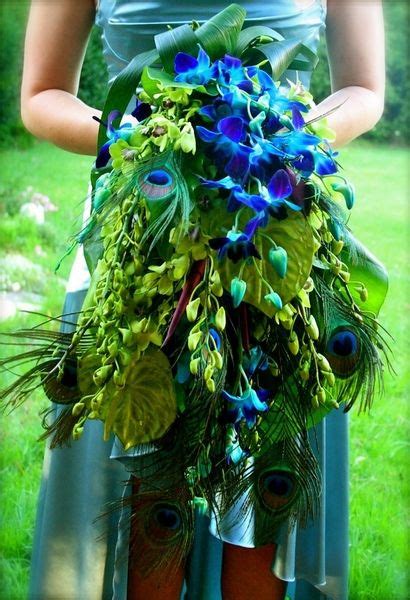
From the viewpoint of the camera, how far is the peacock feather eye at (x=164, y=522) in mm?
1118

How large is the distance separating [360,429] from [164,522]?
1853 mm

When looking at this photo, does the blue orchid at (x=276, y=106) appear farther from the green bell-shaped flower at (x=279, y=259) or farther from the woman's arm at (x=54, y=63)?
the woman's arm at (x=54, y=63)

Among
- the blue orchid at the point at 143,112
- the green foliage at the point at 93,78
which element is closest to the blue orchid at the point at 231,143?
the blue orchid at the point at 143,112

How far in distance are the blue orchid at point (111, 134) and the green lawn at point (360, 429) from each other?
0.26ft

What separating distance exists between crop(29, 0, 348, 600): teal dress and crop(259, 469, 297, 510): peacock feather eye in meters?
0.28

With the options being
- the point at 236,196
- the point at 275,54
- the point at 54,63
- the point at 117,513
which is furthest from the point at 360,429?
the point at 236,196

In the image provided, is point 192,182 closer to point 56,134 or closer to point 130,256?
point 130,256

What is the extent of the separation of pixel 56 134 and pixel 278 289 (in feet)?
2.03

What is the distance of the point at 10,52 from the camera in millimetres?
4406

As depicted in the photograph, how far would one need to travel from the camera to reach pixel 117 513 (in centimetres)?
150

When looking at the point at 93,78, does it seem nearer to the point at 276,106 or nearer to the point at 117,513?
the point at 117,513

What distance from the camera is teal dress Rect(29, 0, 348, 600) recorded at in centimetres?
141

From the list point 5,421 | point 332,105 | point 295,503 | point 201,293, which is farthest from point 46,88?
point 5,421

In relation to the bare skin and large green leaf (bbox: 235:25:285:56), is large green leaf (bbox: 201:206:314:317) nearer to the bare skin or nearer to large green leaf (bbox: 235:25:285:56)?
large green leaf (bbox: 235:25:285:56)
